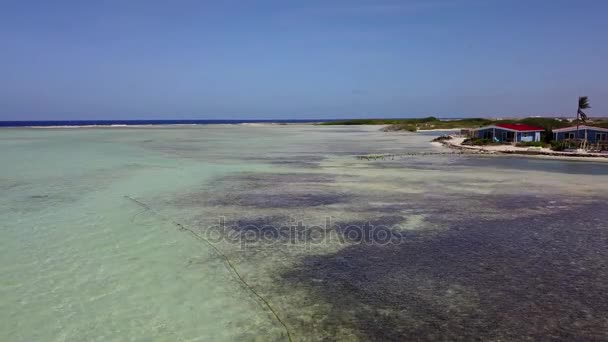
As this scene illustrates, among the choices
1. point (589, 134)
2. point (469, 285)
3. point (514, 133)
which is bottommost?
point (469, 285)

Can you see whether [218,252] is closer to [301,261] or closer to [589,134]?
[301,261]

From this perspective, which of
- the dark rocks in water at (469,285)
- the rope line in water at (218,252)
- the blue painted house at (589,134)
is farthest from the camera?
the blue painted house at (589,134)

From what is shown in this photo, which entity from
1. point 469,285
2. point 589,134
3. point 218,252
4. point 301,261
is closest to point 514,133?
point 589,134

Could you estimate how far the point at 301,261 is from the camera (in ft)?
38.2

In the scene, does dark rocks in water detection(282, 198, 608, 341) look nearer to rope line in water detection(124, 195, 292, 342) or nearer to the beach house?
rope line in water detection(124, 195, 292, 342)

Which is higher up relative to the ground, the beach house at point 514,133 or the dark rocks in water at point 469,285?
the beach house at point 514,133

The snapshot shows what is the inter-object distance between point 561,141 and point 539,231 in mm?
38287

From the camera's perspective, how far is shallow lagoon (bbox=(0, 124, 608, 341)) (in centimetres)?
818

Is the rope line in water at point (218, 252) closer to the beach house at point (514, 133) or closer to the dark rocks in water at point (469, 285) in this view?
the dark rocks in water at point (469, 285)

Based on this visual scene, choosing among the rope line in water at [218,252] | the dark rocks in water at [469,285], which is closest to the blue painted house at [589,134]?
the dark rocks in water at [469,285]

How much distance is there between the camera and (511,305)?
8977 millimetres

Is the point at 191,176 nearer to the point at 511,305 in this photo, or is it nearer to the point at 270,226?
the point at 270,226

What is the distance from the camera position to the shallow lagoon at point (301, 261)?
8180mm

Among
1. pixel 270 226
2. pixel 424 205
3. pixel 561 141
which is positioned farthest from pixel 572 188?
pixel 561 141
